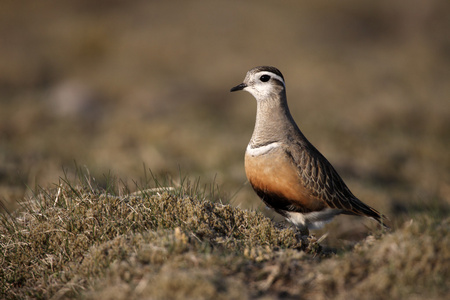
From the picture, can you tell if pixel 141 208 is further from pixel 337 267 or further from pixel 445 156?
pixel 445 156

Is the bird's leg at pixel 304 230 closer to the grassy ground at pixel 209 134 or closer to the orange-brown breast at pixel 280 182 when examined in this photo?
the orange-brown breast at pixel 280 182

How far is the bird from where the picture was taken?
5.59 m

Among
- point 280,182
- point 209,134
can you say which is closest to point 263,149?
point 280,182

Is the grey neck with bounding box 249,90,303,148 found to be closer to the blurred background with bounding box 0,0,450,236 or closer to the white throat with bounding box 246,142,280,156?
the white throat with bounding box 246,142,280,156

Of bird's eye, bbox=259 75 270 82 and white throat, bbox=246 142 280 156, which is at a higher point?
bird's eye, bbox=259 75 270 82

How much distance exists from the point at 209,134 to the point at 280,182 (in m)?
7.43

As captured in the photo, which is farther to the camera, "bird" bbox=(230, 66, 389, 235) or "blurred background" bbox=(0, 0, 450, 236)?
"blurred background" bbox=(0, 0, 450, 236)

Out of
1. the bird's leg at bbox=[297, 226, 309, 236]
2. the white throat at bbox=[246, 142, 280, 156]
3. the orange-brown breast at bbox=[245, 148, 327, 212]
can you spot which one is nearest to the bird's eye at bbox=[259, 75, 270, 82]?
the white throat at bbox=[246, 142, 280, 156]

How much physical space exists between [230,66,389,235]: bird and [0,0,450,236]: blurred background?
0.76 m

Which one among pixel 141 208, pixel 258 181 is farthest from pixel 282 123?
Answer: pixel 141 208

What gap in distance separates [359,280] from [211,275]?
118 centimetres

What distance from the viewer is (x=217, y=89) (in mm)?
18172

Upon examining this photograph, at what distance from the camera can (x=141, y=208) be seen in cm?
480

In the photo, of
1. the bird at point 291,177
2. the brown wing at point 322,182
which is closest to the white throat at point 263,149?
the bird at point 291,177
